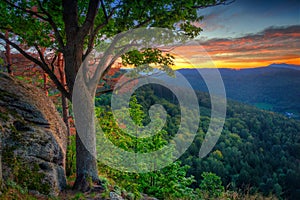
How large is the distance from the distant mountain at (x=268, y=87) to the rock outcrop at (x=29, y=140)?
6047 cm

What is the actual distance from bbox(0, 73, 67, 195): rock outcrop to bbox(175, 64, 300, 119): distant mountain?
198 ft

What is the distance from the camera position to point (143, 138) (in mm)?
11398

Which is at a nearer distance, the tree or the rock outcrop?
the rock outcrop

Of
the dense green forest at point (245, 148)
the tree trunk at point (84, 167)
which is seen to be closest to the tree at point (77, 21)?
the tree trunk at point (84, 167)

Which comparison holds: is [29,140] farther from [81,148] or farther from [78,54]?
[78,54]

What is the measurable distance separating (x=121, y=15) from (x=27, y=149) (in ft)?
13.8

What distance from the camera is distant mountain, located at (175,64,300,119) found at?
65.9 meters

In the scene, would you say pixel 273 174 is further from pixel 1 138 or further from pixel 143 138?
pixel 1 138

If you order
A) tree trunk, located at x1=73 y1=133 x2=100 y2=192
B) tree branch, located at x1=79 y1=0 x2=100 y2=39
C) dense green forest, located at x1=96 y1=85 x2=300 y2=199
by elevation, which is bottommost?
dense green forest, located at x1=96 y1=85 x2=300 y2=199

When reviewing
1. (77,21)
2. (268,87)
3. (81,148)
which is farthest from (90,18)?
(268,87)

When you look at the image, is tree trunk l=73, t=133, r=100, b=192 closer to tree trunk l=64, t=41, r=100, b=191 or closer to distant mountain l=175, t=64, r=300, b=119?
tree trunk l=64, t=41, r=100, b=191

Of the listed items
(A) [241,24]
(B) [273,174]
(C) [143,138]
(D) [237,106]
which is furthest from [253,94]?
(C) [143,138]

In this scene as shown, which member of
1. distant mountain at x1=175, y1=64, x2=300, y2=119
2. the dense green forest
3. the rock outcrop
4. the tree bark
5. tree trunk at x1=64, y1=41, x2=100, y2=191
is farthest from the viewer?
distant mountain at x1=175, y1=64, x2=300, y2=119

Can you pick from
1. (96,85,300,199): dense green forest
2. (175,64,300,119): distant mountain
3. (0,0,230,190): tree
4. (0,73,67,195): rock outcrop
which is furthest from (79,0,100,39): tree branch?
(175,64,300,119): distant mountain
